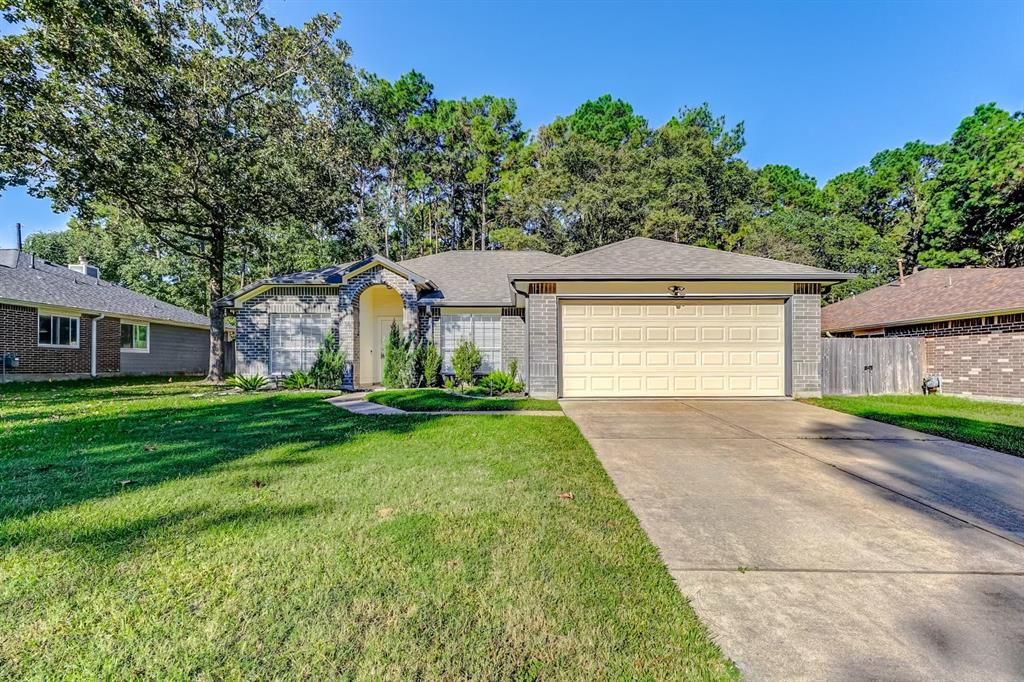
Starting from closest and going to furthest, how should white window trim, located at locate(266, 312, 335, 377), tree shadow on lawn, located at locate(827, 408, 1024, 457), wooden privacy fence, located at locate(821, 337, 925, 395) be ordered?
tree shadow on lawn, located at locate(827, 408, 1024, 457), wooden privacy fence, located at locate(821, 337, 925, 395), white window trim, located at locate(266, 312, 335, 377)

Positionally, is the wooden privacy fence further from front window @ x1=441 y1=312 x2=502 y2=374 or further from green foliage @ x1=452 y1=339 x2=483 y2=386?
green foliage @ x1=452 y1=339 x2=483 y2=386

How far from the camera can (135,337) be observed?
61.0 feet

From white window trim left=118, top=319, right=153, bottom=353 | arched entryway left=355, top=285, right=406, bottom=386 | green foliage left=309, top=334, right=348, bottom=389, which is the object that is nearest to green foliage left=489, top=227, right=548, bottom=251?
arched entryway left=355, top=285, right=406, bottom=386

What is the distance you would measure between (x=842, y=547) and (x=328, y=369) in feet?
38.0

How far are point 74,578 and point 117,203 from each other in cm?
1540

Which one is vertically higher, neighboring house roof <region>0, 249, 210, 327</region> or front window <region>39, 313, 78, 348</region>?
neighboring house roof <region>0, 249, 210, 327</region>

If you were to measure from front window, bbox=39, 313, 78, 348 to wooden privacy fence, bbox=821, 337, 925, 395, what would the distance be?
78.2 feet

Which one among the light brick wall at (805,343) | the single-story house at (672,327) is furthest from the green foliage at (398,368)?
the light brick wall at (805,343)

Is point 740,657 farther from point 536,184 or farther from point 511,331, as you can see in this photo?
point 536,184

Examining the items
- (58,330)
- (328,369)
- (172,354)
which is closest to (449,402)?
(328,369)

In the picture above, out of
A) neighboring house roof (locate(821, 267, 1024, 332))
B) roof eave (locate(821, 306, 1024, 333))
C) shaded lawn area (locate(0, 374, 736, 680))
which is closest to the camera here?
shaded lawn area (locate(0, 374, 736, 680))

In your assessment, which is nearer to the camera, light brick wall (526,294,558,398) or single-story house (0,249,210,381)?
light brick wall (526,294,558,398)

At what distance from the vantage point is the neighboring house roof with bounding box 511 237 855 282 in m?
9.62

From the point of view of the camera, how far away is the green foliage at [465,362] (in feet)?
39.4
